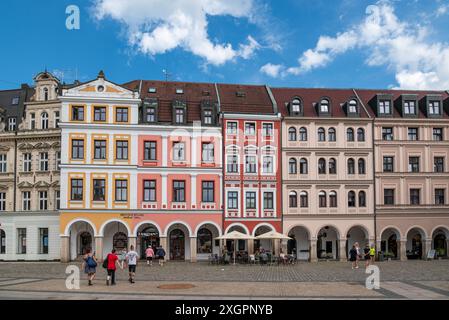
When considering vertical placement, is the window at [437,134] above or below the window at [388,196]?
above

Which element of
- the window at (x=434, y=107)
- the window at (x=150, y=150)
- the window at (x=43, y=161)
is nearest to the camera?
the window at (x=150, y=150)

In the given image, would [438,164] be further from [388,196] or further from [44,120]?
[44,120]

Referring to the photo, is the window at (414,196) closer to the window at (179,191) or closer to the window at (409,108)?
the window at (409,108)

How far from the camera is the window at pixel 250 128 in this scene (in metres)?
39.9

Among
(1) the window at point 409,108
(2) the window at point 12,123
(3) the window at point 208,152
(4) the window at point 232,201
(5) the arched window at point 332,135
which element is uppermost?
(1) the window at point 409,108

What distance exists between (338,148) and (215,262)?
48.3ft

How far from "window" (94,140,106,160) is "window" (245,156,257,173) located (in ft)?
38.3

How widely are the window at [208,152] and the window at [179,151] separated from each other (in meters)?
1.66

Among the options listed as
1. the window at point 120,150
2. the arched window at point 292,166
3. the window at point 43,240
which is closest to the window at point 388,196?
the arched window at point 292,166

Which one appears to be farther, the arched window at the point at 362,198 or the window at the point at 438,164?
the window at the point at 438,164

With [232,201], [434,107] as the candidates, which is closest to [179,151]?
[232,201]

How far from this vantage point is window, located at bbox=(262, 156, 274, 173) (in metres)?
39.9
